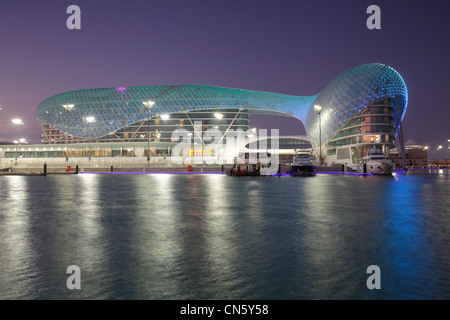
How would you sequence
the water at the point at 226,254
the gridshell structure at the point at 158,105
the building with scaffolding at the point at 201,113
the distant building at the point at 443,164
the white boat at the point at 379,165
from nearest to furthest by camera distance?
the water at the point at 226,254 < the white boat at the point at 379,165 < the building with scaffolding at the point at 201,113 < the gridshell structure at the point at 158,105 < the distant building at the point at 443,164

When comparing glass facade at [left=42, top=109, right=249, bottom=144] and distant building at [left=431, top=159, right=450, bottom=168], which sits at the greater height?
glass facade at [left=42, top=109, right=249, bottom=144]

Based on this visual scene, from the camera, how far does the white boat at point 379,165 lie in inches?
1484

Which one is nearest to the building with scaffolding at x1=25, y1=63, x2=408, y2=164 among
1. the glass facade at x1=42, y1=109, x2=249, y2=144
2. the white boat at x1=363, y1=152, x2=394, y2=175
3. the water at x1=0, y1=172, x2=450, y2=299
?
the glass facade at x1=42, y1=109, x2=249, y2=144

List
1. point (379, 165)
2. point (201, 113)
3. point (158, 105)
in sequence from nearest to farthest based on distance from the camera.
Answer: point (379, 165)
point (158, 105)
point (201, 113)

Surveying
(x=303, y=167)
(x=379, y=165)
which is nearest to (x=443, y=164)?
(x=379, y=165)

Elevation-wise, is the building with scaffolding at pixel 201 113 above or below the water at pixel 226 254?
above

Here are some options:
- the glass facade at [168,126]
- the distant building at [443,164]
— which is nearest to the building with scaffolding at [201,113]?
the glass facade at [168,126]

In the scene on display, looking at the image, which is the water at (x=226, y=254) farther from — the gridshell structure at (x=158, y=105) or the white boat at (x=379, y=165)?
the gridshell structure at (x=158, y=105)

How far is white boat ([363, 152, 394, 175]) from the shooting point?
37688 millimetres

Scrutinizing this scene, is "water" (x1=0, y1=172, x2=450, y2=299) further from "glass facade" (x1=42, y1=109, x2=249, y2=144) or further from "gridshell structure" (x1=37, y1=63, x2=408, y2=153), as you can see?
"glass facade" (x1=42, y1=109, x2=249, y2=144)

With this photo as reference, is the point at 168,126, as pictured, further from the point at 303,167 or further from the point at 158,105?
the point at 303,167

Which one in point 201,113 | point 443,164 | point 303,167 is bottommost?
point 303,167

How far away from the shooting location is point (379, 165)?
38219 mm
